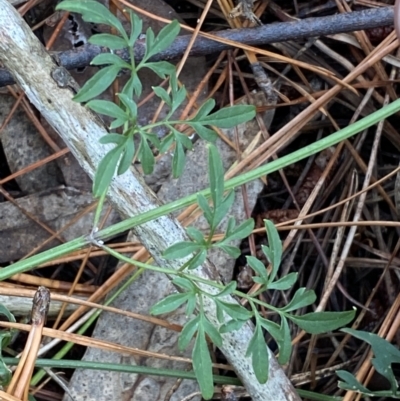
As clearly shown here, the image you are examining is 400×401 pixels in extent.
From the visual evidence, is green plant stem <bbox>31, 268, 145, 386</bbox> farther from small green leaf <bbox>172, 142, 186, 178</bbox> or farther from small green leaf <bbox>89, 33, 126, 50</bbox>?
small green leaf <bbox>89, 33, 126, 50</bbox>

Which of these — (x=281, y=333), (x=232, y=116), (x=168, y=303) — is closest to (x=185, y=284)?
(x=168, y=303)

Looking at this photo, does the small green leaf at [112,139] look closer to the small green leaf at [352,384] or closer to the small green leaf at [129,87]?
the small green leaf at [129,87]

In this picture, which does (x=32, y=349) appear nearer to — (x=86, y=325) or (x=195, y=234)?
(x=86, y=325)

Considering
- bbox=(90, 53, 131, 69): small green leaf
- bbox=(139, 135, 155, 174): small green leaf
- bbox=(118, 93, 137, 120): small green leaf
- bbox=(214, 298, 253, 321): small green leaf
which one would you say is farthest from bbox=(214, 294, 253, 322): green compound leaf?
bbox=(90, 53, 131, 69): small green leaf

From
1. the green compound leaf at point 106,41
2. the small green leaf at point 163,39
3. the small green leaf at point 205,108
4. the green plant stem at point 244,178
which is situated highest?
the green compound leaf at point 106,41

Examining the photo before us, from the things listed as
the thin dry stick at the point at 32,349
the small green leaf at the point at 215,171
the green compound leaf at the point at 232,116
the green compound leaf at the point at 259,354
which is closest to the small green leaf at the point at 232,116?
the green compound leaf at the point at 232,116

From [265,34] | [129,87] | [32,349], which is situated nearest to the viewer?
[129,87]

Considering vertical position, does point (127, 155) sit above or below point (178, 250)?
above
